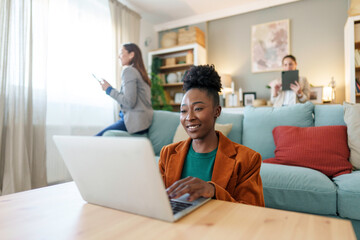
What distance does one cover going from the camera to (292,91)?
3.22m

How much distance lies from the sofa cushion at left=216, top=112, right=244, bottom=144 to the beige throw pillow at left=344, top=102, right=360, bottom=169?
2.56 feet

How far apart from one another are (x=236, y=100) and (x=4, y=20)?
316 centimetres

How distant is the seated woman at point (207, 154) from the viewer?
2.79ft

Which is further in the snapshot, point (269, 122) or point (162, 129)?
point (162, 129)

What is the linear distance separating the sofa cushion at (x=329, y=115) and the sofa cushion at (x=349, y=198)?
0.63 m

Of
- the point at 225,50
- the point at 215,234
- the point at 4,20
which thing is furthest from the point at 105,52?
the point at 215,234

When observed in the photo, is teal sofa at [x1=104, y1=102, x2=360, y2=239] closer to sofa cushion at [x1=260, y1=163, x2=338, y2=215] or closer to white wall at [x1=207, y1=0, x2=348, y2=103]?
sofa cushion at [x1=260, y1=163, x2=338, y2=215]

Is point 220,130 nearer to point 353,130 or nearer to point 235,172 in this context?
point 353,130

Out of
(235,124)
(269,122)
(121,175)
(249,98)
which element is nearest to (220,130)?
(235,124)

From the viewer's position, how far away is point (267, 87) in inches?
159

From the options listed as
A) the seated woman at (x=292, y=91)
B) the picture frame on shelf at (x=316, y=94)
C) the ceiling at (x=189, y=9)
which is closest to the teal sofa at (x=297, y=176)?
the seated woman at (x=292, y=91)

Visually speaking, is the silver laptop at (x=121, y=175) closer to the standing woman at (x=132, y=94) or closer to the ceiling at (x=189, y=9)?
the standing woman at (x=132, y=94)

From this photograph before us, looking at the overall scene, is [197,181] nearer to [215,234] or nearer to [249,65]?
[215,234]

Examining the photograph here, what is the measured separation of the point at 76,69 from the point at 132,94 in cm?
117
